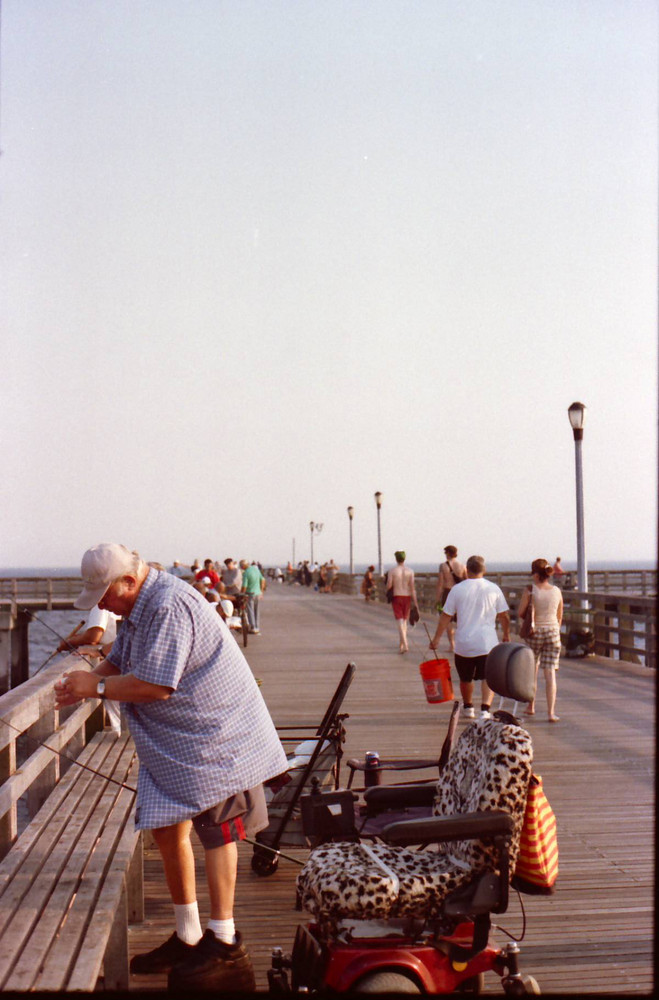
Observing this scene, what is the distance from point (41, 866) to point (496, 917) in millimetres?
A: 2045

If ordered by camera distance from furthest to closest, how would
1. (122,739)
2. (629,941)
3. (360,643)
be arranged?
(360,643) → (122,739) → (629,941)

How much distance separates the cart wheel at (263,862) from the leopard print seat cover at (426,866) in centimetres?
203

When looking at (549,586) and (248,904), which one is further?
(549,586)

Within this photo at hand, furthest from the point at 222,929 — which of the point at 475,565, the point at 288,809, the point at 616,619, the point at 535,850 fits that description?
the point at 616,619

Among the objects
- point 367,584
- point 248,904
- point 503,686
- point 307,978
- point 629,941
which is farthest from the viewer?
point 367,584

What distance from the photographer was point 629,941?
4.50 metres

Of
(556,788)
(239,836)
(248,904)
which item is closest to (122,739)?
(248,904)

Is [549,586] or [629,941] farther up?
→ [549,586]

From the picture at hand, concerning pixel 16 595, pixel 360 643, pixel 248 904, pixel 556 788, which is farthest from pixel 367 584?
pixel 248 904

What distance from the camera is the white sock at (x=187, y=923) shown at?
145 inches

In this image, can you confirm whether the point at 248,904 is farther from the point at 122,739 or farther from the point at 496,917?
the point at 122,739

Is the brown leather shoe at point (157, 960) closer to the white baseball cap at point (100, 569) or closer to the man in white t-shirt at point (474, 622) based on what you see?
the white baseball cap at point (100, 569)

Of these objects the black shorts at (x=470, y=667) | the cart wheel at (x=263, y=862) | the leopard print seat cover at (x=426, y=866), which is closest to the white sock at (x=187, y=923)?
the leopard print seat cover at (x=426, y=866)

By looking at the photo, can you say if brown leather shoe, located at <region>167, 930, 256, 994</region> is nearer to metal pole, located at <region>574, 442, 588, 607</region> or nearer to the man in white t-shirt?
the man in white t-shirt
